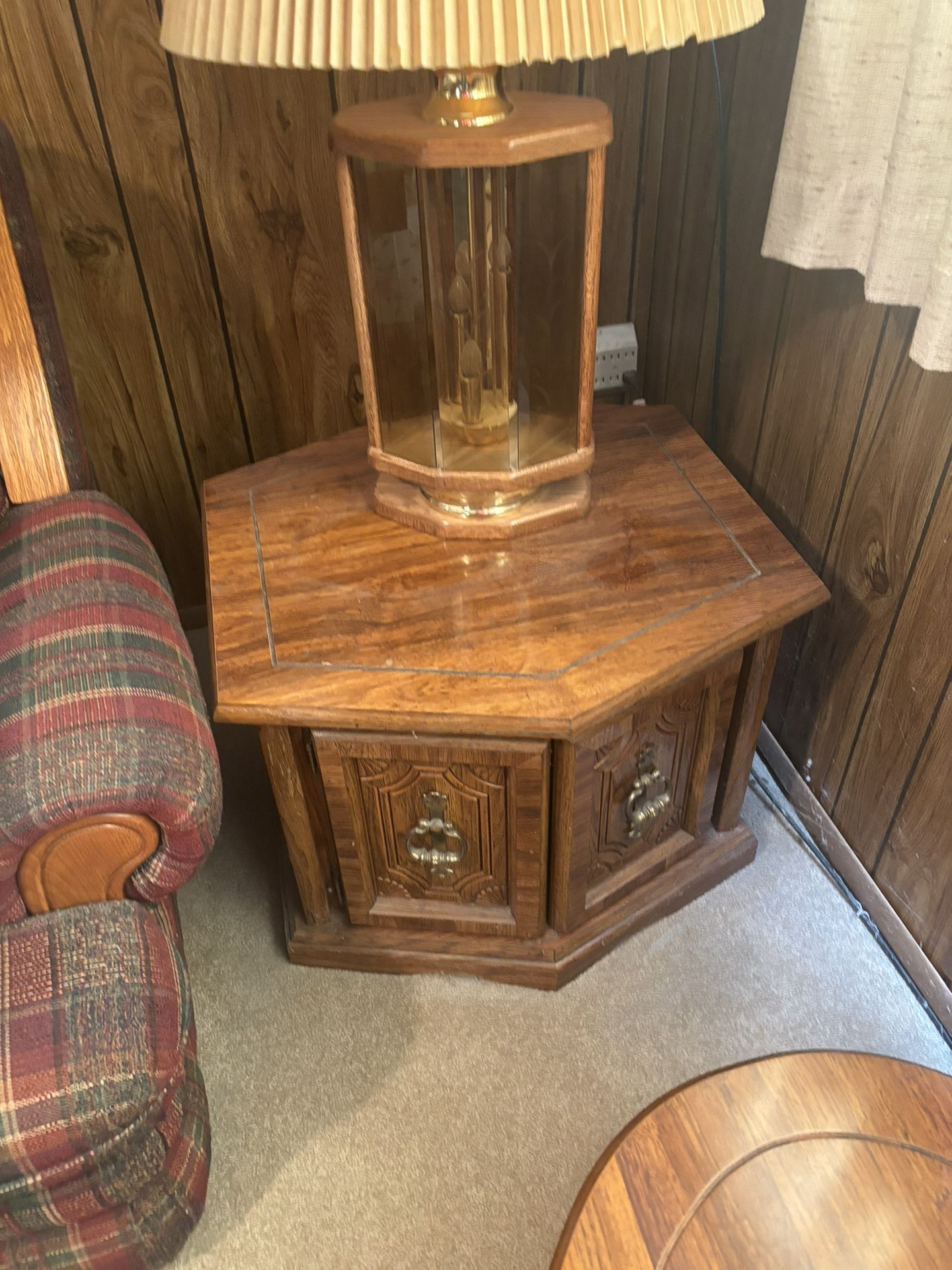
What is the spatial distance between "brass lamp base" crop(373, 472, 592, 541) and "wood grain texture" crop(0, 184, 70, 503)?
370mm

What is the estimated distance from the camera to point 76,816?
77cm

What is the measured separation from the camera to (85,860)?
32.0 inches

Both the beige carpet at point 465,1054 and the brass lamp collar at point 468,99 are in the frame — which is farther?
the beige carpet at point 465,1054

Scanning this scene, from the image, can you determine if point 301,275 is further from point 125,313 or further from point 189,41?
point 189,41

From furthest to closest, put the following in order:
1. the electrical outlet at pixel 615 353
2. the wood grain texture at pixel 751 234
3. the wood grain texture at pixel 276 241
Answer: the electrical outlet at pixel 615 353 < the wood grain texture at pixel 276 241 < the wood grain texture at pixel 751 234

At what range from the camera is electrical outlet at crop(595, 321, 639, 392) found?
1.55 m

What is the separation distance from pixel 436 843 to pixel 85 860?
0.42 metres

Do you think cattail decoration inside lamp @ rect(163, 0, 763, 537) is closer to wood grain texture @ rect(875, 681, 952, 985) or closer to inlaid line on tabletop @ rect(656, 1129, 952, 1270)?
wood grain texture @ rect(875, 681, 952, 985)

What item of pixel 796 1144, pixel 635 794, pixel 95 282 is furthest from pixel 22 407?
pixel 796 1144

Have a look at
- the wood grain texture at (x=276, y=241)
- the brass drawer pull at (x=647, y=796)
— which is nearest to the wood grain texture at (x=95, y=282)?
the wood grain texture at (x=276, y=241)

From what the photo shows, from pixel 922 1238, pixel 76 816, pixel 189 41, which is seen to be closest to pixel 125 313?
pixel 189 41

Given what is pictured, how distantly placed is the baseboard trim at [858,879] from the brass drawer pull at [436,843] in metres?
0.51

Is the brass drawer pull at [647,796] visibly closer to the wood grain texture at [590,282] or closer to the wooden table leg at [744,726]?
the wooden table leg at [744,726]

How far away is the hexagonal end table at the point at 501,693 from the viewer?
3.06ft
